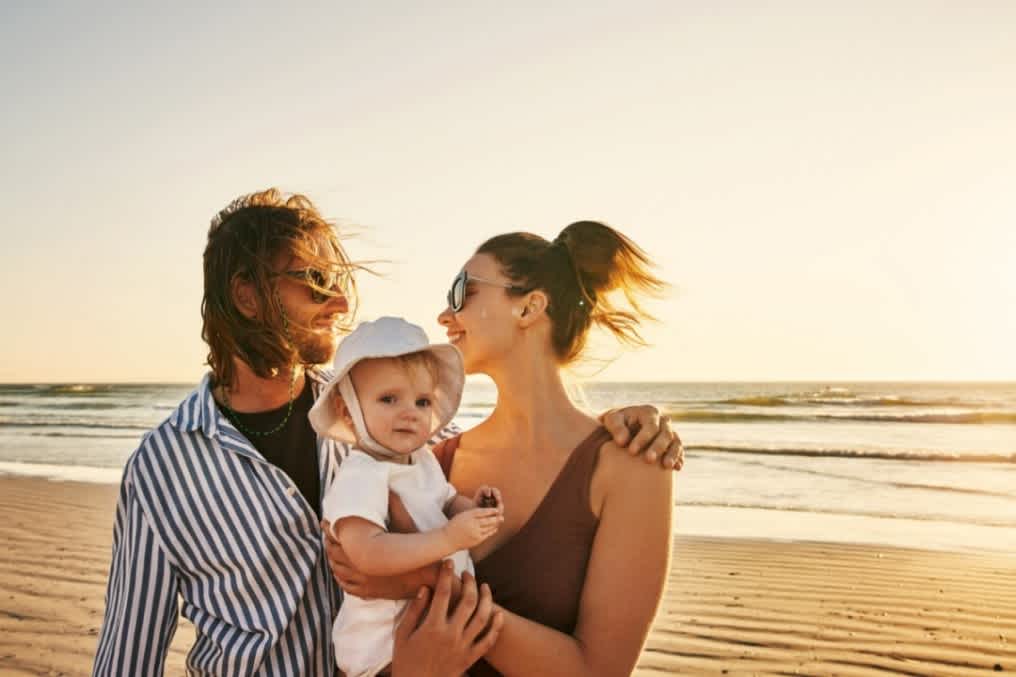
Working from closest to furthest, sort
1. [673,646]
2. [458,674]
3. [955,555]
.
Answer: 1. [458,674]
2. [673,646]
3. [955,555]

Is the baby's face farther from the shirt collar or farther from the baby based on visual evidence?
the shirt collar

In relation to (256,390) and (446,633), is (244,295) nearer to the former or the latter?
(256,390)

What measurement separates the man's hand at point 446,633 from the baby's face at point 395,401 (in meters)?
0.46

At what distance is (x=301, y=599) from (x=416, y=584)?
512 mm

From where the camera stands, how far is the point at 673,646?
6.29 meters

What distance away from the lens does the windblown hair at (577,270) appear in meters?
3.21

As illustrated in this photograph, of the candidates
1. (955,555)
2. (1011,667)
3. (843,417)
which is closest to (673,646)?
(1011,667)

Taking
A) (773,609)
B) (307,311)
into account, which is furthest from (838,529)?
(307,311)

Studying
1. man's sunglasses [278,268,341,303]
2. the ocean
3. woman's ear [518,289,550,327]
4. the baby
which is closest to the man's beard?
man's sunglasses [278,268,341,303]

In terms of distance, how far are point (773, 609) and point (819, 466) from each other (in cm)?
1095

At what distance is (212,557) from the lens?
286 cm

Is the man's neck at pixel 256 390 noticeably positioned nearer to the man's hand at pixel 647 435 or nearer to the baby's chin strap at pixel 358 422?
the baby's chin strap at pixel 358 422

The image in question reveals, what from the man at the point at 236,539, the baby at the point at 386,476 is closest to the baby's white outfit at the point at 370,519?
the baby at the point at 386,476

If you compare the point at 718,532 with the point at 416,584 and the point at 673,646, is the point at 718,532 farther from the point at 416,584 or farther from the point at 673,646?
the point at 416,584
